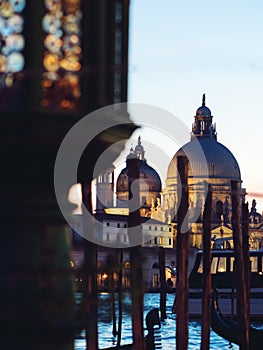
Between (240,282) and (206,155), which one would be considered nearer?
(240,282)

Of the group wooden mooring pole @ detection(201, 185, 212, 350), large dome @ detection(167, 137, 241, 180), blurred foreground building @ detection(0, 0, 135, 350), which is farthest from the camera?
large dome @ detection(167, 137, 241, 180)

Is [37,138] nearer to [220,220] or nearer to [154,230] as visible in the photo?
[154,230]

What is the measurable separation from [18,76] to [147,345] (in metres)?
9.52

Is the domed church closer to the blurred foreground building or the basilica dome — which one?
the basilica dome

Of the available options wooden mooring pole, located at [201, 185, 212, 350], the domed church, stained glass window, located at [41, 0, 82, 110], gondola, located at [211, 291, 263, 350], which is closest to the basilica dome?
the domed church

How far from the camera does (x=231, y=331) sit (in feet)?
48.9

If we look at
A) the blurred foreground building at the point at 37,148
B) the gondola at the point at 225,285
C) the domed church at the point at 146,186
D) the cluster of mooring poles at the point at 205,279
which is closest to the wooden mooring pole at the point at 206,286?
the cluster of mooring poles at the point at 205,279

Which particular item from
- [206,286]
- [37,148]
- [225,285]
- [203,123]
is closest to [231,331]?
[206,286]

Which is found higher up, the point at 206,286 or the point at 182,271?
the point at 182,271

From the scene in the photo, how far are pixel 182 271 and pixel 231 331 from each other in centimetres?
150

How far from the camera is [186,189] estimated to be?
14867 mm

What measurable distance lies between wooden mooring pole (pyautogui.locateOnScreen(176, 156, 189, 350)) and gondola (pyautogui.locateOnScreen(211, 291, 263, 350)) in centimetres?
74

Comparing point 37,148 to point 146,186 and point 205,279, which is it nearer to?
point 205,279

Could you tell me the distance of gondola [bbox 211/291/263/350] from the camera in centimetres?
1350
